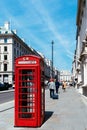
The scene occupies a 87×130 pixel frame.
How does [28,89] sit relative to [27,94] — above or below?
above

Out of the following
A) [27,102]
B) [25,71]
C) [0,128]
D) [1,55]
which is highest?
[1,55]

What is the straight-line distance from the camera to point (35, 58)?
38.3 ft

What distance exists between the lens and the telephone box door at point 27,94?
454 inches

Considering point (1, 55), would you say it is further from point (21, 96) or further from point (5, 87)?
point (21, 96)

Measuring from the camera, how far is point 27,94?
11.7 m

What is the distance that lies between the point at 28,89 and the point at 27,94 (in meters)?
0.16

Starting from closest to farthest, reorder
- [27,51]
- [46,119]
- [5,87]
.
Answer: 1. [46,119]
2. [5,87]
3. [27,51]

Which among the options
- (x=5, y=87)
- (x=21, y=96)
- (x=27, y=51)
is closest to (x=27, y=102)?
(x=21, y=96)

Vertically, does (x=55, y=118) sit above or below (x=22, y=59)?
below

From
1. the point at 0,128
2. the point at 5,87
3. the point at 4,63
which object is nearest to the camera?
the point at 0,128

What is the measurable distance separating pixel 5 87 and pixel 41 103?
186ft

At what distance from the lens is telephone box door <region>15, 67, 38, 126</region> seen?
1154cm

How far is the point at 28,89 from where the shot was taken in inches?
460

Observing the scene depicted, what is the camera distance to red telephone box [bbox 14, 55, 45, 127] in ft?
37.9
